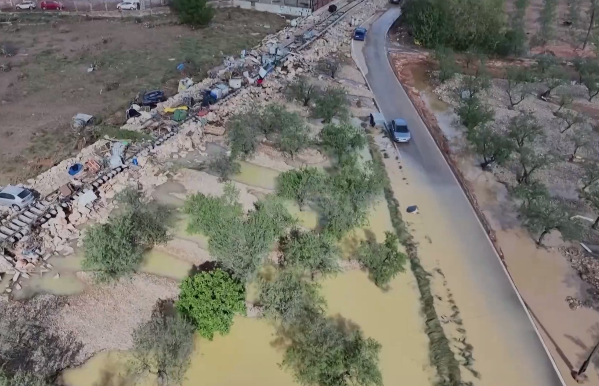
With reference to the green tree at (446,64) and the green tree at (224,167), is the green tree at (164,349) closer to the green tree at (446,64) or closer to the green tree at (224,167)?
the green tree at (224,167)

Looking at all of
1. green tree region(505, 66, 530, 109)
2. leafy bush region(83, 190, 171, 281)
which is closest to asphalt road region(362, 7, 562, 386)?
green tree region(505, 66, 530, 109)

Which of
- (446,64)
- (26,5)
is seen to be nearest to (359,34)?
(446,64)

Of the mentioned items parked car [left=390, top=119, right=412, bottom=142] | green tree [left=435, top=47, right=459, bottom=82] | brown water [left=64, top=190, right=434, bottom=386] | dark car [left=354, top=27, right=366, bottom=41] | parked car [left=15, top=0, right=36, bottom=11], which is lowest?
brown water [left=64, top=190, right=434, bottom=386]

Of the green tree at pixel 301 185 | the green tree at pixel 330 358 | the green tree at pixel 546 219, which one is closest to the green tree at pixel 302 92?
the green tree at pixel 301 185

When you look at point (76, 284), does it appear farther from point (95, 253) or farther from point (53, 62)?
point (53, 62)

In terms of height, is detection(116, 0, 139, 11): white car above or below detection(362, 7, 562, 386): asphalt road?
above

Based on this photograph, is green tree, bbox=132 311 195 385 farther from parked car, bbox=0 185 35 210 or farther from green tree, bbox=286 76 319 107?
green tree, bbox=286 76 319 107
